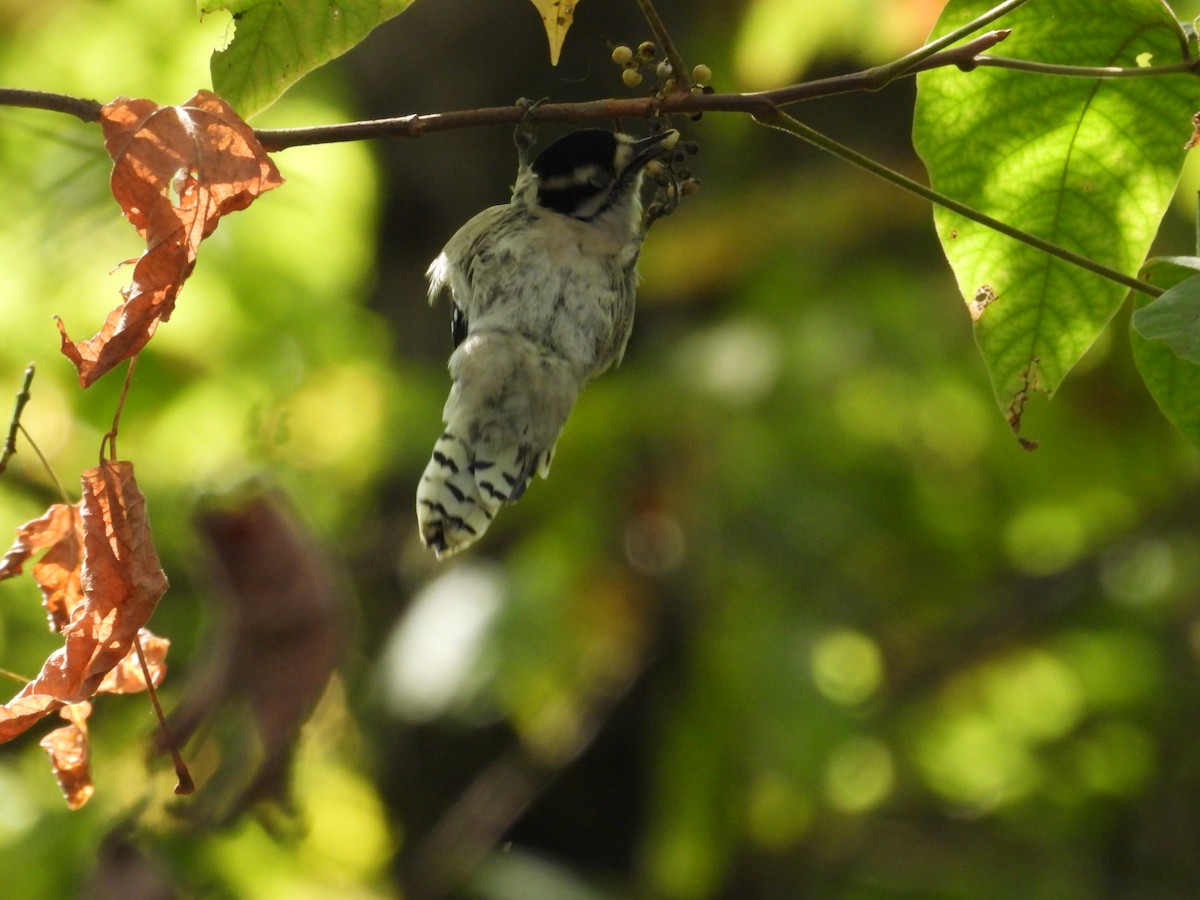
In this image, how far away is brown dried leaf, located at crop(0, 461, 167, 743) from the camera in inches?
50.4

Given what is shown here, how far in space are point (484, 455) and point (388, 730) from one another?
2.96 m

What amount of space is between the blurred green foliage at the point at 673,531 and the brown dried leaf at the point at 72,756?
74.4 inches

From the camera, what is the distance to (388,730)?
198 inches

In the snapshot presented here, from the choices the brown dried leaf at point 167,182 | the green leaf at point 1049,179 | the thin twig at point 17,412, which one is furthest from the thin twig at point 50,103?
the green leaf at point 1049,179

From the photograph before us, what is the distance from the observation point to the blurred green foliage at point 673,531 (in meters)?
4.19

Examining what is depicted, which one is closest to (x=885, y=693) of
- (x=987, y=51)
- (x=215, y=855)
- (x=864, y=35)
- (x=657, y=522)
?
(x=657, y=522)

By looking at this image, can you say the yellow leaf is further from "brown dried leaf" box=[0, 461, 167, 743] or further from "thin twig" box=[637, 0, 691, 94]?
"brown dried leaf" box=[0, 461, 167, 743]

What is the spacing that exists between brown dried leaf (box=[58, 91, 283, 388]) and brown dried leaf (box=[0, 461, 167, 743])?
141 mm

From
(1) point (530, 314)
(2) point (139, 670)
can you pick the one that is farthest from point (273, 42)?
(1) point (530, 314)

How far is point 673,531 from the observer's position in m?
4.80

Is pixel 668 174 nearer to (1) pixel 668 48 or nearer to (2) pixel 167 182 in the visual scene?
(1) pixel 668 48

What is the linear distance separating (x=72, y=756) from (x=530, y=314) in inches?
47.4

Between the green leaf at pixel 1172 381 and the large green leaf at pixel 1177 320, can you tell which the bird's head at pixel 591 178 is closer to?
the green leaf at pixel 1172 381

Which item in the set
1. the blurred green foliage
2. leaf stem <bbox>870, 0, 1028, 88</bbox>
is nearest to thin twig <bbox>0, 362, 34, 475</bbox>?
leaf stem <bbox>870, 0, 1028, 88</bbox>
